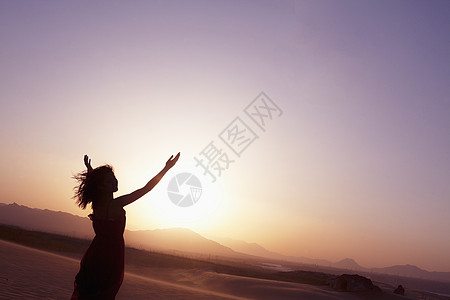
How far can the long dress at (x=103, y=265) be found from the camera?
11.4 feet

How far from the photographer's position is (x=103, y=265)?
353 cm

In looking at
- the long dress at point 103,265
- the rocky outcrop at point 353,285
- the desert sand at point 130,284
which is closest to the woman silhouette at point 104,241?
the long dress at point 103,265

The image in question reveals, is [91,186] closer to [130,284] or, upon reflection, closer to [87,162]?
[87,162]

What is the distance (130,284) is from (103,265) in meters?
16.1

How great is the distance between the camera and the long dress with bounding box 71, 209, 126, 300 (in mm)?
3484

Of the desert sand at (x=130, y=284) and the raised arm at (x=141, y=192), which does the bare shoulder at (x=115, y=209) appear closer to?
the raised arm at (x=141, y=192)

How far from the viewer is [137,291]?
16.8 meters

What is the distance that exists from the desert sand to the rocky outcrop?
137 cm

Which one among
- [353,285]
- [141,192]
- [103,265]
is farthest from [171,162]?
[353,285]

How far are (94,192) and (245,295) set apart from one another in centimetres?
2179

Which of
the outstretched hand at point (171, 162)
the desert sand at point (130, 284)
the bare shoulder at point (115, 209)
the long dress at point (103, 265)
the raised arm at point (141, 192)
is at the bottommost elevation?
the desert sand at point (130, 284)

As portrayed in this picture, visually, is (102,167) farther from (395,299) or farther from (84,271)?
(395,299)

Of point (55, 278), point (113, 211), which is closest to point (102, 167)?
point (113, 211)

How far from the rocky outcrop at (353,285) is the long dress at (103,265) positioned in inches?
1132
